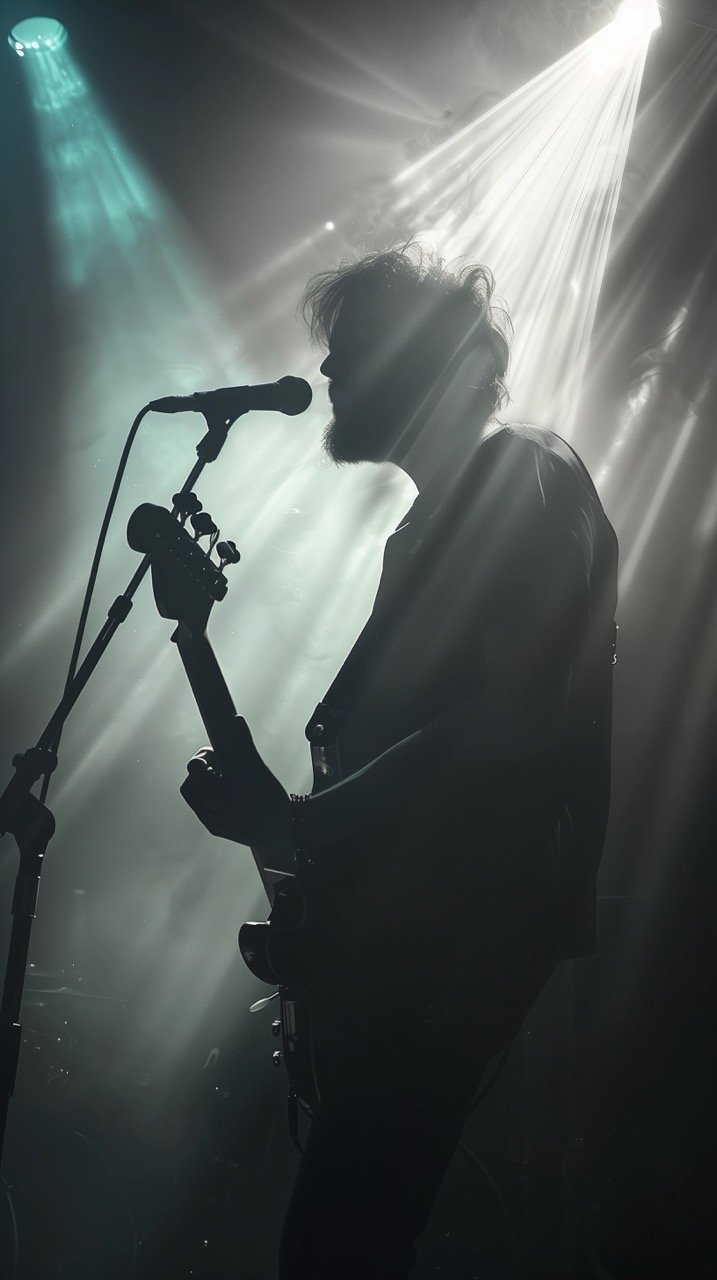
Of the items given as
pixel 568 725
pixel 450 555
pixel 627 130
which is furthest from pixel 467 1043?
pixel 627 130

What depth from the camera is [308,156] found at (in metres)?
4.62

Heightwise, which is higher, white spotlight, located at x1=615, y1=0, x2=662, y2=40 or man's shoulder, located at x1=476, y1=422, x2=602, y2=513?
white spotlight, located at x1=615, y1=0, x2=662, y2=40

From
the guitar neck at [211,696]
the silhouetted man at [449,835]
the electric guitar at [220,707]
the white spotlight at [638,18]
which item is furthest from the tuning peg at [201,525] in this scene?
the white spotlight at [638,18]

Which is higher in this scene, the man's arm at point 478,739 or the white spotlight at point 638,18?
the white spotlight at point 638,18

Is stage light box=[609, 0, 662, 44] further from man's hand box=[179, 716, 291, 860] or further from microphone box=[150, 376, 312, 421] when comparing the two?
man's hand box=[179, 716, 291, 860]

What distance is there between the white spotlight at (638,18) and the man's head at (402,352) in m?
2.20

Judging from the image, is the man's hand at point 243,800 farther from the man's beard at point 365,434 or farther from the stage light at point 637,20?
the stage light at point 637,20

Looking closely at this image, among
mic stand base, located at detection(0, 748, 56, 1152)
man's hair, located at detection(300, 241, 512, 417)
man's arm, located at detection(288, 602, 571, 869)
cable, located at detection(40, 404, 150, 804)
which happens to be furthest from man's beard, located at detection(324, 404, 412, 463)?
mic stand base, located at detection(0, 748, 56, 1152)

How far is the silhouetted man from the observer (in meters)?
1.27

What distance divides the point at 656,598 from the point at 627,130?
215cm

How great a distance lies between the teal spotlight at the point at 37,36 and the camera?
4.05 meters

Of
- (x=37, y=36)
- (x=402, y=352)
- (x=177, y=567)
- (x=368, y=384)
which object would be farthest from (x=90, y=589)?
(x=37, y=36)

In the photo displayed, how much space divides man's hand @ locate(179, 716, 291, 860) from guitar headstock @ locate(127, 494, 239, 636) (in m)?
0.30

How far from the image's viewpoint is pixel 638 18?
143 inches
